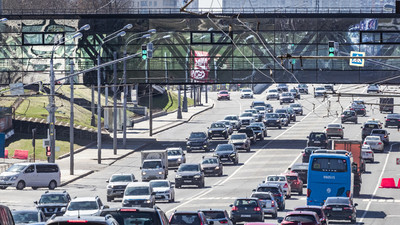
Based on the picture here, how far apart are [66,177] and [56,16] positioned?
28.4 meters

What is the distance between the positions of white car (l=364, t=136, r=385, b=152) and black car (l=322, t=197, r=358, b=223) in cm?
3500

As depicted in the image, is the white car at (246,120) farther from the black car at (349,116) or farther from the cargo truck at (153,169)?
the cargo truck at (153,169)

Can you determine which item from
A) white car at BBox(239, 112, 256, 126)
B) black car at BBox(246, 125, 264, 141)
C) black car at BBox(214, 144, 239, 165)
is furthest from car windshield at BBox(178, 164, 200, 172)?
white car at BBox(239, 112, 256, 126)

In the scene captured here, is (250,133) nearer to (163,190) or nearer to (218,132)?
(218,132)

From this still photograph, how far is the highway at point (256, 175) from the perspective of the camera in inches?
1802

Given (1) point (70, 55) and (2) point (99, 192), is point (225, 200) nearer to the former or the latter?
(2) point (99, 192)

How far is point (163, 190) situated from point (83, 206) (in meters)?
12.9

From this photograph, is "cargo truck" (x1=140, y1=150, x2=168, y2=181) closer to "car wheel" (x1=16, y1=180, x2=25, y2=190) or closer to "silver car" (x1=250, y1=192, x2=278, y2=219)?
"car wheel" (x1=16, y1=180, x2=25, y2=190)

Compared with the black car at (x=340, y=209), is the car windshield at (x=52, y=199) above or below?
above

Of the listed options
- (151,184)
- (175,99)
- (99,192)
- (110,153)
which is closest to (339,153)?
(151,184)

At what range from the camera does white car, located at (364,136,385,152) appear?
248ft

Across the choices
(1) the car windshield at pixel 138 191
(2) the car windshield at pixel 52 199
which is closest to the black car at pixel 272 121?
(1) the car windshield at pixel 138 191

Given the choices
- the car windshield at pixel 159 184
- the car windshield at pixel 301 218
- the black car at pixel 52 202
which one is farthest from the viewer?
the car windshield at pixel 159 184

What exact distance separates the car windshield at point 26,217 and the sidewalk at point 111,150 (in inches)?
1101
